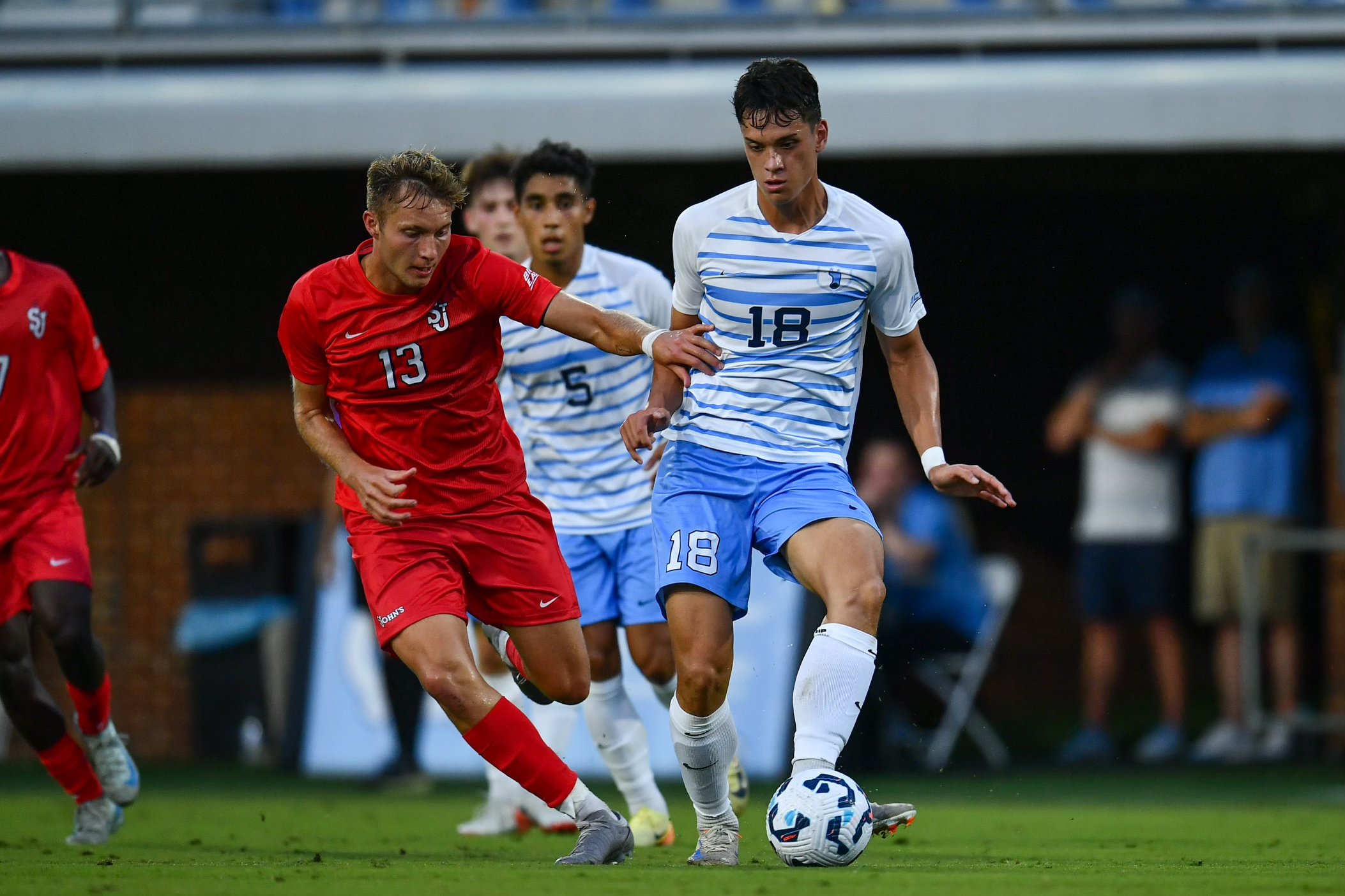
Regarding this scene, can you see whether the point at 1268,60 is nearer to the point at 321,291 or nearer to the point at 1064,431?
the point at 1064,431

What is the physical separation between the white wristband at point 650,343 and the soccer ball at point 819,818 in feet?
4.44

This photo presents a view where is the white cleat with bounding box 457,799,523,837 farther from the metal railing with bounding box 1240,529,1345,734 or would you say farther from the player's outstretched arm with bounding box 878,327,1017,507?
the metal railing with bounding box 1240,529,1345,734

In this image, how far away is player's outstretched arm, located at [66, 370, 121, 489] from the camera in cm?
719

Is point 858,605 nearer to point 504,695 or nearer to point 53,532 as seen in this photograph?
point 504,695

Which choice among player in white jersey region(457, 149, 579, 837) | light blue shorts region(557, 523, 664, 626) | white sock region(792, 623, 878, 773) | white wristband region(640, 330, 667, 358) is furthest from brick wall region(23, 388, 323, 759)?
white sock region(792, 623, 878, 773)

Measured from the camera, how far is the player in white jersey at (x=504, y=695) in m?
7.64

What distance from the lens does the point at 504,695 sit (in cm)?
768

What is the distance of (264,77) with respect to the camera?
12156mm

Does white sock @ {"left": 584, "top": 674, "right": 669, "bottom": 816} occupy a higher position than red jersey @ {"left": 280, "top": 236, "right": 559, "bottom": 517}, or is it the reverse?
red jersey @ {"left": 280, "top": 236, "right": 559, "bottom": 517}

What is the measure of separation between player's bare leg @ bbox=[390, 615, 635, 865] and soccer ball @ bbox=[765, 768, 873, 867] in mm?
558

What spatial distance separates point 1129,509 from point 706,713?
6.26 meters

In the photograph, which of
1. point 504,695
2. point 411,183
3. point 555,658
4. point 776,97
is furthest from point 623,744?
point 776,97

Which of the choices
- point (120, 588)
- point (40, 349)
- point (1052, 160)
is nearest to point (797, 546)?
point (40, 349)

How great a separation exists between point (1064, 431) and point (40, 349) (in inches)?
260
